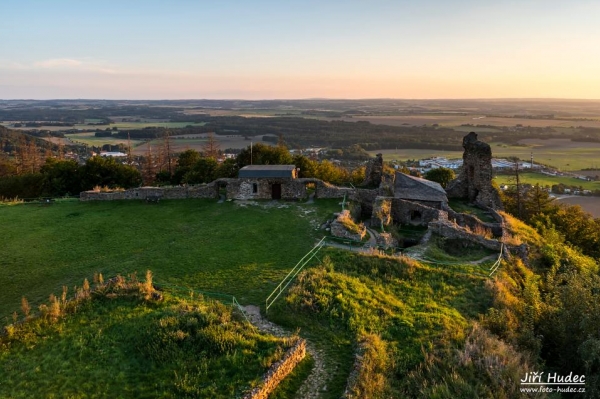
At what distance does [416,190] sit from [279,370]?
21.9 m

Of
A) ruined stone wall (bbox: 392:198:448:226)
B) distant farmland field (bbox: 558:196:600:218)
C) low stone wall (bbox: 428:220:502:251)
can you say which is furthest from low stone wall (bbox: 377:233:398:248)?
distant farmland field (bbox: 558:196:600:218)

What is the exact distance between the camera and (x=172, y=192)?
2989cm

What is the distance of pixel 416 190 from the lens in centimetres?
2942

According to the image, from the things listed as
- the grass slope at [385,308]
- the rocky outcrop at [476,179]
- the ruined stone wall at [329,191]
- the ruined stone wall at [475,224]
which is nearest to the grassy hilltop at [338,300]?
the grass slope at [385,308]

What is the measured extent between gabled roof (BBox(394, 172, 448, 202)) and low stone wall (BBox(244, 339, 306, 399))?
19.4m

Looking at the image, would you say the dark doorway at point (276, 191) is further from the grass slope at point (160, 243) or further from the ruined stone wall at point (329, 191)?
the ruined stone wall at point (329, 191)

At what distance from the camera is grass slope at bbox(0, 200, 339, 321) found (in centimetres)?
1616

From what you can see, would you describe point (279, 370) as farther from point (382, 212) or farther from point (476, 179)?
point (476, 179)

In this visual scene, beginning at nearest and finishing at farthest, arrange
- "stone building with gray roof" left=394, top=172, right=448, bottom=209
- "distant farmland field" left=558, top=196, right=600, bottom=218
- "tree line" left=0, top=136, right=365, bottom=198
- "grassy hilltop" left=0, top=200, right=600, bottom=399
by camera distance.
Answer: "grassy hilltop" left=0, top=200, right=600, bottom=399
"stone building with gray roof" left=394, top=172, right=448, bottom=209
"tree line" left=0, top=136, right=365, bottom=198
"distant farmland field" left=558, top=196, right=600, bottom=218

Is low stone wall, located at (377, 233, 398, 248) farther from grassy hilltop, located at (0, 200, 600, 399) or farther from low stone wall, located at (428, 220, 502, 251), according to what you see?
low stone wall, located at (428, 220, 502, 251)

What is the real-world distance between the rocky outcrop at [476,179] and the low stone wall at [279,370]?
957 inches

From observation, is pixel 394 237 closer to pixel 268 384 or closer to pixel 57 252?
pixel 268 384

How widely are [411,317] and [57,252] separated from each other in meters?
17.1

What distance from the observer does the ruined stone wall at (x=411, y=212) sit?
84.5 feet
